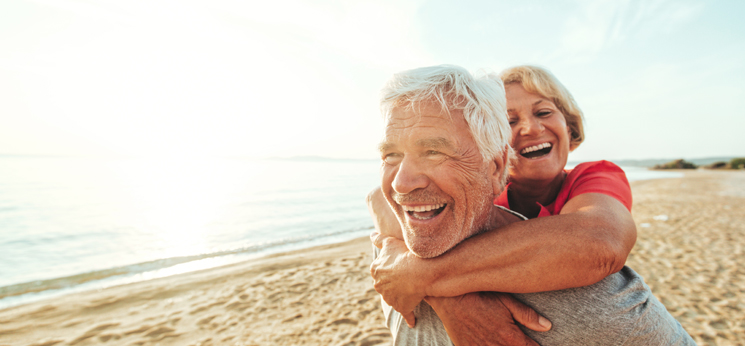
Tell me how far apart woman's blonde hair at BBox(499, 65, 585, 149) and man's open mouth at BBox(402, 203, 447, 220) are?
62.0 inches

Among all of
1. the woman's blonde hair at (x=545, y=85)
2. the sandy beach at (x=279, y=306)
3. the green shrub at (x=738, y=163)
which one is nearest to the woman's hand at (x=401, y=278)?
the woman's blonde hair at (x=545, y=85)

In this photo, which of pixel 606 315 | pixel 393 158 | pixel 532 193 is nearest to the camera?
pixel 606 315

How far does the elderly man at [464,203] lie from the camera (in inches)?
56.4

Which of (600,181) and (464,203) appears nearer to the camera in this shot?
(464,203)

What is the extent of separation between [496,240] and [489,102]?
72 cm

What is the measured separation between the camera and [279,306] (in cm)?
585

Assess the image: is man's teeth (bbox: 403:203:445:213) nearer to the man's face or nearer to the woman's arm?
the man's face

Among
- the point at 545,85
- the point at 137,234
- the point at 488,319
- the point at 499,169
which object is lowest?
the point at 137,234

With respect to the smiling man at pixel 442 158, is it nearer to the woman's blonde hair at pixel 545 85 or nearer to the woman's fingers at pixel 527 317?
the woman's fingers at pixel 527 317

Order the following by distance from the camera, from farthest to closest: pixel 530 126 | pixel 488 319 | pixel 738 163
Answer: pixel 738 163 < pixel 530 126 < pixel 488 319

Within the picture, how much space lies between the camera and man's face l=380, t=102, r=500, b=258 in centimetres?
161

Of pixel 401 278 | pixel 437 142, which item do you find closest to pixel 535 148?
pixel 437 142

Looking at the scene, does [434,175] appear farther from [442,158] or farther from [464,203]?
[464,203]

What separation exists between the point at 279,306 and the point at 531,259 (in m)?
5.43
